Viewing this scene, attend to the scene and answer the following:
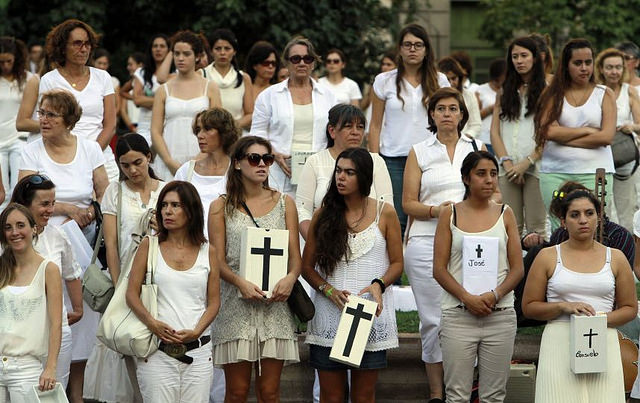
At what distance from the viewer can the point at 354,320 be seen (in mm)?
8734

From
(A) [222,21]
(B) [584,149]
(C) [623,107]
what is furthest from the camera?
(A) [222,21]

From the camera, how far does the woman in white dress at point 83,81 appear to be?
11.2 m

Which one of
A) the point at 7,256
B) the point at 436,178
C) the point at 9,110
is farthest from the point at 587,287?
the point at 9,110

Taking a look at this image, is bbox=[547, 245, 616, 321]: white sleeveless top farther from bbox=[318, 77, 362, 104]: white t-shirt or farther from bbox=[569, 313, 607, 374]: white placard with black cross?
bbox=[318, 77, 362, 104]: white t-shirt

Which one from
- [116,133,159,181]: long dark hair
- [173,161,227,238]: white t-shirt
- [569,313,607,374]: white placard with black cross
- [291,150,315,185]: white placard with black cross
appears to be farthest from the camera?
[291,150,315,185]: white placard with black cross

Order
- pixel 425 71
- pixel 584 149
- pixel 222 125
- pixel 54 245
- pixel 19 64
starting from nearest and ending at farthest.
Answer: pixel 54 245 → pixel 222 125 → pixel 584 149 → pixel 425 71 → pixel 19 64

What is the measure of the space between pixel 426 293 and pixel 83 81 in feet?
11.1

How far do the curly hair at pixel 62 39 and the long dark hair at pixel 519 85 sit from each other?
11.0 ft

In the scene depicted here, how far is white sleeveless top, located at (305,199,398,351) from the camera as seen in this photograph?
9.02 metres

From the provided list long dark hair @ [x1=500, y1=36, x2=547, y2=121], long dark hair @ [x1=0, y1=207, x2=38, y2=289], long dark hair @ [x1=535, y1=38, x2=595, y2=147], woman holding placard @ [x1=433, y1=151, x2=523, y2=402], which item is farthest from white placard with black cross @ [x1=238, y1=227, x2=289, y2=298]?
long dark hair @ [x1=500, y1=36, x2=547, y2=121]

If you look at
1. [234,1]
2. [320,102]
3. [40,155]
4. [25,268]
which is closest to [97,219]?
[40,155]

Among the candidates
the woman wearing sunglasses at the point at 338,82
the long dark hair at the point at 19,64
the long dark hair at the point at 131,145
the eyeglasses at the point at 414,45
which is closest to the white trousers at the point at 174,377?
the long dark hair at the point at 131,145

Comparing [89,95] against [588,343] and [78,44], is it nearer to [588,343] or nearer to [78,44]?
[78,44]

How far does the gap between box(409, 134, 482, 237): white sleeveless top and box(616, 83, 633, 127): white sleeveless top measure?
315cm
